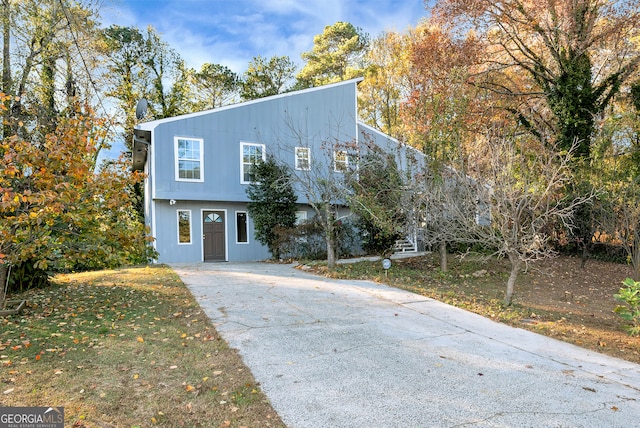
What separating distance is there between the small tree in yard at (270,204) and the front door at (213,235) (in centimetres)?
177

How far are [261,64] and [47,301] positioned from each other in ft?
76.3

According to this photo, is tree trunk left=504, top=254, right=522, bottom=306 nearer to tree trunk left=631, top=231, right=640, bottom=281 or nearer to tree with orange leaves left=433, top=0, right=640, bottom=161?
tree trunk left=631, top=231, right=640, bottom=281

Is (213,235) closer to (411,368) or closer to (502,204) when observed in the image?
(502,204)

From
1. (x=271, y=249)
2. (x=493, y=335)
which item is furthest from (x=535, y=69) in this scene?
(x=493, y=335)

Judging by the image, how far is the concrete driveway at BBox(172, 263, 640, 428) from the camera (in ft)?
10.2

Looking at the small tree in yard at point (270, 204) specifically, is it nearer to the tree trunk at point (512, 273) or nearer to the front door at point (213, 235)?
the front door at point (213, 235)

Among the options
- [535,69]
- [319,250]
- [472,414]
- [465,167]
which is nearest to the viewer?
[472,414]

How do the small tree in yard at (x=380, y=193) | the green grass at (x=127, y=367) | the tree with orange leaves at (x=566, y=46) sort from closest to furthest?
the green grass at (x=127, y=367)
the small tree in yard at (x=380, y=193)
the tree with orange leaves at (x=566, y=46)

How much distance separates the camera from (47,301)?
6.56 m

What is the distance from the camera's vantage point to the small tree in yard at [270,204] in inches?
529

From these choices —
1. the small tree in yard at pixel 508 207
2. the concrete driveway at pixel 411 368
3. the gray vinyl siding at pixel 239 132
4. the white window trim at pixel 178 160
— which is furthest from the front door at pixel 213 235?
the small tree in yard at pixel 508 207

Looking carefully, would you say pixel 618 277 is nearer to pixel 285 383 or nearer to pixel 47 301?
pixel 285 383

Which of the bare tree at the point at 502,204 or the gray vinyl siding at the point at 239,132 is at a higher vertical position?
the gray vinyl siding at the point at 239,132

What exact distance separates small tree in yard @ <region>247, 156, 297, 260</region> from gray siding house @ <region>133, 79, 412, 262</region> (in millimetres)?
1027
